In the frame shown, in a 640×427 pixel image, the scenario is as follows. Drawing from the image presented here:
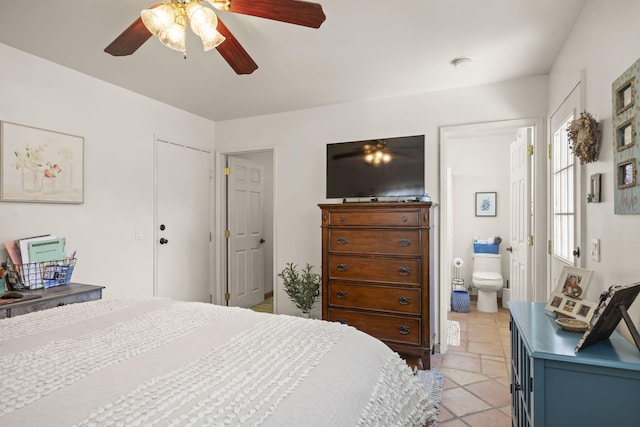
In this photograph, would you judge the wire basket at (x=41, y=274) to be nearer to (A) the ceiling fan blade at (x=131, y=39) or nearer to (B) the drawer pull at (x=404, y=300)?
(A) the ceiling fan blade at (x=131, y=39)

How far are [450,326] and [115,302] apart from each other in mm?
3310

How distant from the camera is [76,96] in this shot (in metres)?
2.88

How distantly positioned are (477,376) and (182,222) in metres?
3.24

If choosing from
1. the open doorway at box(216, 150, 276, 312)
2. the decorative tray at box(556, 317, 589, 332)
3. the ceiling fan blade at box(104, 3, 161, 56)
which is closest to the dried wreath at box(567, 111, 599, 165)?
the decorative tray at box(556, 317, 589, 332)

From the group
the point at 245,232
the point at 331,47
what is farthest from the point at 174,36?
the point at 245,232

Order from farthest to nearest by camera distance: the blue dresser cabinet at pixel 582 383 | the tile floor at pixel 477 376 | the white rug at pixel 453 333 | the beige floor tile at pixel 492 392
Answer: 1. the white rug at pixel 453 333
2. the beige floor tile at pixel 492 392
3. the tile floor at pixel 477 376
4. the blue dresser cabinet at pixel 582 383

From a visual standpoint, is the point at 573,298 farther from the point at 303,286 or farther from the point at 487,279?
the point at 487,279

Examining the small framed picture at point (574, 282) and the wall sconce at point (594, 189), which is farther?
the wall sconce at point (594, 189)

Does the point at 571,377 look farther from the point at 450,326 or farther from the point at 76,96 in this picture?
the point at 76,96

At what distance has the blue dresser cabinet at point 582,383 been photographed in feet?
3.63

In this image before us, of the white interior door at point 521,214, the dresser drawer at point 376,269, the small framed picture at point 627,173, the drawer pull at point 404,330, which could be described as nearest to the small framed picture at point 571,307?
the small framed picture at point 627,173

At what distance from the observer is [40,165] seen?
2635mm

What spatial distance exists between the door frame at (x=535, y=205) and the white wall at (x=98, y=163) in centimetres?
283

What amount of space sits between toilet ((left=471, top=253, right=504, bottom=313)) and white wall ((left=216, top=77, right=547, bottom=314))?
1.63 metres
